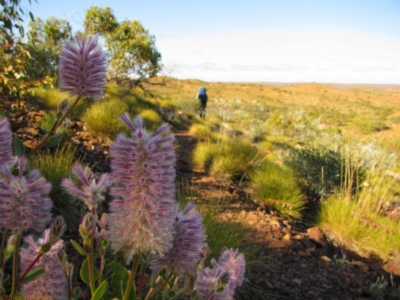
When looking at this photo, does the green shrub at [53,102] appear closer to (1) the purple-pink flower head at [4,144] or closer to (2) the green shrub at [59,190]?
(2) the green shrub at [59,190]

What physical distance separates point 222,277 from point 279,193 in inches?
222

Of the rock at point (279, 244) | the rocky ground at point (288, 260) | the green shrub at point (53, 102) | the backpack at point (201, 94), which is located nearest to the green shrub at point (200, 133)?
the green shrub at point (53, 102)

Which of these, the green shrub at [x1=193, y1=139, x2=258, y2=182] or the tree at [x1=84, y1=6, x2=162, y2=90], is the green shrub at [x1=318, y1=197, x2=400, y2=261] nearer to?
the green shrub at [x1=193, y1=139, x2=258, y2=182]

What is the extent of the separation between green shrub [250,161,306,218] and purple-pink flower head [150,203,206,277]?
5645mm

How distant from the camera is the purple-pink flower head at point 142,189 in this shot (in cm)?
85

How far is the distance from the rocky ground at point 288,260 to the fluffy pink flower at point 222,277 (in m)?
2.12

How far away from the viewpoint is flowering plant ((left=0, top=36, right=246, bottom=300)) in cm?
85

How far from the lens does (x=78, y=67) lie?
1.15m

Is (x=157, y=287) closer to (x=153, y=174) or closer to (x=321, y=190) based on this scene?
(x=153, y=174)

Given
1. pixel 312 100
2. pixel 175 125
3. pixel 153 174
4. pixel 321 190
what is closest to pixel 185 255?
pixel 153 174

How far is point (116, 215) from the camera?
907 mm

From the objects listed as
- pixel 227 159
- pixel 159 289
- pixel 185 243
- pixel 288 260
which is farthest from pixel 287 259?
pixel 227 159

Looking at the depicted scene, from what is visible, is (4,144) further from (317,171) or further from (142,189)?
(317,171)

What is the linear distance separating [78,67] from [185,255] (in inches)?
27.0
